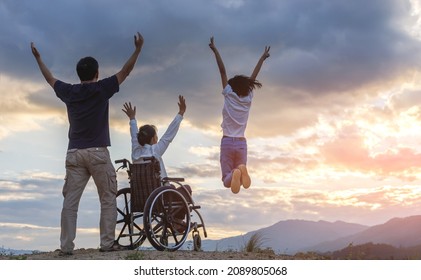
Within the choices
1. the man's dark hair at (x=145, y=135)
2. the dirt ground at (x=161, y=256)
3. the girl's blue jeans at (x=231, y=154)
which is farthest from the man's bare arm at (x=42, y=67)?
the girl's blue jeans at (x=231, y=154)

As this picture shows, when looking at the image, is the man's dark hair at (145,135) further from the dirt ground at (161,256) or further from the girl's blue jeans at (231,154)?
the dirt ground at (161,256)

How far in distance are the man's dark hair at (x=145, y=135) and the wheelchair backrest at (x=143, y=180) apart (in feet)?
1.08

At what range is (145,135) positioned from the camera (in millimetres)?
9484

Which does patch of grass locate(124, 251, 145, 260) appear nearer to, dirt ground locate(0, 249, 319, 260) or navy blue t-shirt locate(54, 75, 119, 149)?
dirt ground locate(0, 249, 319, 260)

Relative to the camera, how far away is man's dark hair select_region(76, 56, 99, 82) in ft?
27.1

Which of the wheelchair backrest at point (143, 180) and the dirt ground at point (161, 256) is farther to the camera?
the wheelchair backrest at point (143, 180)

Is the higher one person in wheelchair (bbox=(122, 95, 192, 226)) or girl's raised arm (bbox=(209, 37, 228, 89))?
girl's raised arm (bbox=(209, 37, 228, 89))

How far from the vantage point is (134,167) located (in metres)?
9.30

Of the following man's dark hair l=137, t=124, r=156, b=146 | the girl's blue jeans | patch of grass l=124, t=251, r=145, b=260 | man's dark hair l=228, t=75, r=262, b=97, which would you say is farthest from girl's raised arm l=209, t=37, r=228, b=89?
patch of grass l=124, t=251, r=145, b=260

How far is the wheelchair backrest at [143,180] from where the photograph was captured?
9180 millimetres

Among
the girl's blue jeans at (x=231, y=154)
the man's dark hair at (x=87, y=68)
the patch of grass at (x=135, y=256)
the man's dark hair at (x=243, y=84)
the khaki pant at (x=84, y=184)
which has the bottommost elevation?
the patch of grass at (x=135, y=256)

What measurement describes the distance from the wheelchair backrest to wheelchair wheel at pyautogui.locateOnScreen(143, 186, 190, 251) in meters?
0.24

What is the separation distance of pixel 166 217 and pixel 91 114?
195 cm

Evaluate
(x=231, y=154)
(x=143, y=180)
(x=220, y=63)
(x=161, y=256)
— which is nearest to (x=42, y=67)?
(x=143, y=180)
